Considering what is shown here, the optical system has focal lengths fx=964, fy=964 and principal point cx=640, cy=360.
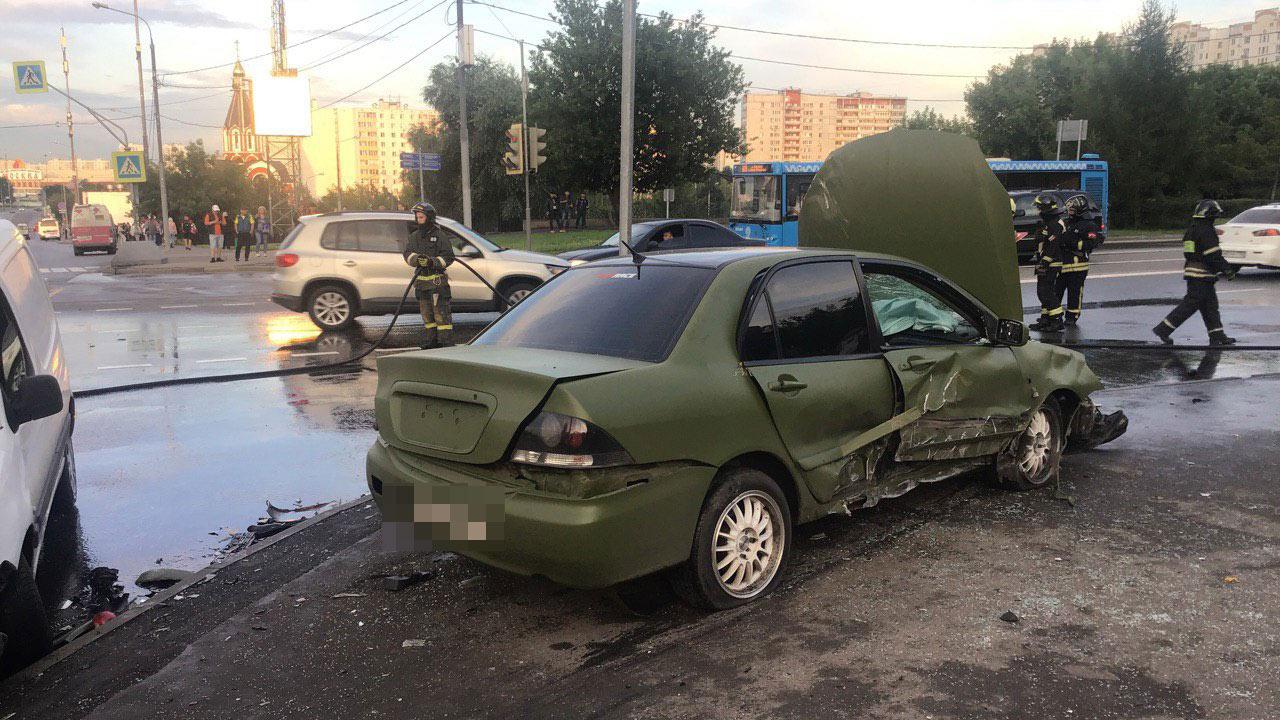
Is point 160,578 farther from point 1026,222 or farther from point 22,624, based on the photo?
point 1026,222

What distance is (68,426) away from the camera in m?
5.84

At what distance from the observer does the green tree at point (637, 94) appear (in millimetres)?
40156

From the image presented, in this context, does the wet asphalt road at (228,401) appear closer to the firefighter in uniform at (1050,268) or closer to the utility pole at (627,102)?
the firefighter in uniform at (1050,268)

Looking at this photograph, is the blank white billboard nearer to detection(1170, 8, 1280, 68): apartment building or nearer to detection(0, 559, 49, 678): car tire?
detection(0, 559, 49, 678): car tire

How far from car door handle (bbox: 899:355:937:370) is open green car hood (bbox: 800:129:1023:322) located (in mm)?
2933

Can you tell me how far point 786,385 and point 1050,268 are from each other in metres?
10.4

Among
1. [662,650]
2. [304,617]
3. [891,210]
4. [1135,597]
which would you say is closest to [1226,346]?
[891,210]

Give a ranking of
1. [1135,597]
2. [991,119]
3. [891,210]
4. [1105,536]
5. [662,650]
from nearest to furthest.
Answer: [662,650], [1135,597], [1105,536], [891,210], [991,119]

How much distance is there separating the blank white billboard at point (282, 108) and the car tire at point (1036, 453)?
54.2 meters

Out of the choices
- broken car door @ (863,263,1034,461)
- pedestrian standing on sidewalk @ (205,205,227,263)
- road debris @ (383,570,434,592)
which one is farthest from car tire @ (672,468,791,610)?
pedestrian standing on sidewalk @ (205,205,227,263)

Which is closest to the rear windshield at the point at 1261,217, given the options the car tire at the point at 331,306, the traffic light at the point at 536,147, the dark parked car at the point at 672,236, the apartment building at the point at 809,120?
the dark parked car at the point at 672,236

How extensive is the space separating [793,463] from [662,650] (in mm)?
995

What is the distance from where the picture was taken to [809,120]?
501 ft

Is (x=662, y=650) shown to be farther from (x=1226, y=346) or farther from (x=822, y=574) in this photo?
(x=1226, y=346)
